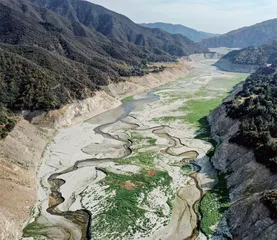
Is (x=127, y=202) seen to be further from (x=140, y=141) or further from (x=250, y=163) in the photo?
(x=140, y=141)

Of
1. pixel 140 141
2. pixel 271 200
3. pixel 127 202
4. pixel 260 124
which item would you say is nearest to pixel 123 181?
pixel 127 202

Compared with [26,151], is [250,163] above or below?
above

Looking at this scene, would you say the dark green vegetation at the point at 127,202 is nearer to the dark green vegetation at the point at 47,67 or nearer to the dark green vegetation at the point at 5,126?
the dark green vegetation at the point at 5,126

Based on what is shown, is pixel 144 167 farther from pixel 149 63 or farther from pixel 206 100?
pixel 149 63

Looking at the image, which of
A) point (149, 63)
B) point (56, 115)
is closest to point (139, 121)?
point (56, 115)

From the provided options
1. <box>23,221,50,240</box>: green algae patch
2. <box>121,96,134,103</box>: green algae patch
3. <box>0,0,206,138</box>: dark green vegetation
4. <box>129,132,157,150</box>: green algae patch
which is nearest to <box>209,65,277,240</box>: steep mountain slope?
<box>129,132,157,150</box>: green algae patch

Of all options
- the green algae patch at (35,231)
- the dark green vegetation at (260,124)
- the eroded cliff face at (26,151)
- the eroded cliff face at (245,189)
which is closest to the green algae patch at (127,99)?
the eroded cliff face at (26,151)

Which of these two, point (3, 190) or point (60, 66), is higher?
point (60, 66)
